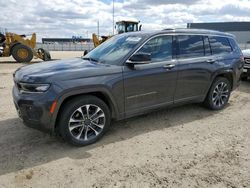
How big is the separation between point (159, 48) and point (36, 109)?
2412 millimetres

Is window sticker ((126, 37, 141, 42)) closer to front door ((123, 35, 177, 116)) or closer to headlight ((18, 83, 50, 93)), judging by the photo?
front door ((123, 35, 177, 116))

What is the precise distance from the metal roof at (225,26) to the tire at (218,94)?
65.6 metres

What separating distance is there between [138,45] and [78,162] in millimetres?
2172

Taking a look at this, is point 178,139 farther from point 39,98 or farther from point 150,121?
point 39,98

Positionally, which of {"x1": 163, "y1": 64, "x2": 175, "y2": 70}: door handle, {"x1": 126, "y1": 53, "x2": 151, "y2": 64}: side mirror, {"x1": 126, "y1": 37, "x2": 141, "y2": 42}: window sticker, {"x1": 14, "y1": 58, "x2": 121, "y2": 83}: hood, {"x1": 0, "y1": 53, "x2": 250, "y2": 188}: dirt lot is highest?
{"x1": 126, "y1": 37, "x2": 141, "y2": 42}: window sticker

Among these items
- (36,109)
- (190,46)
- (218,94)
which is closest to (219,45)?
(190,46)

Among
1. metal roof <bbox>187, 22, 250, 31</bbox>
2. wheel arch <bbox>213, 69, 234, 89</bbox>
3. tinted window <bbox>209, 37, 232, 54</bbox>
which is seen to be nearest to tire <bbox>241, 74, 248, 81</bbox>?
wheel arch <bbox>213, 69, 234, 89</bbox>

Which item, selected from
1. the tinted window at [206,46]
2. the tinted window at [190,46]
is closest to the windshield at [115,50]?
the tinted window at [190,46]

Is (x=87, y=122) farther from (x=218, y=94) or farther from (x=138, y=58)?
(x=218, y=94)

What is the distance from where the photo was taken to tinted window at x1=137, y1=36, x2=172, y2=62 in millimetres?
4543

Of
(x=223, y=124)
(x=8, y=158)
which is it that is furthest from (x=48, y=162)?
(x=223, y=124)

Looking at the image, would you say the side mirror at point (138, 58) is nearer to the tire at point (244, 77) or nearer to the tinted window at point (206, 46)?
the tinted window at point (206, 46)

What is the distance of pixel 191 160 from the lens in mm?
3643

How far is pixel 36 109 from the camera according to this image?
11.9ft
